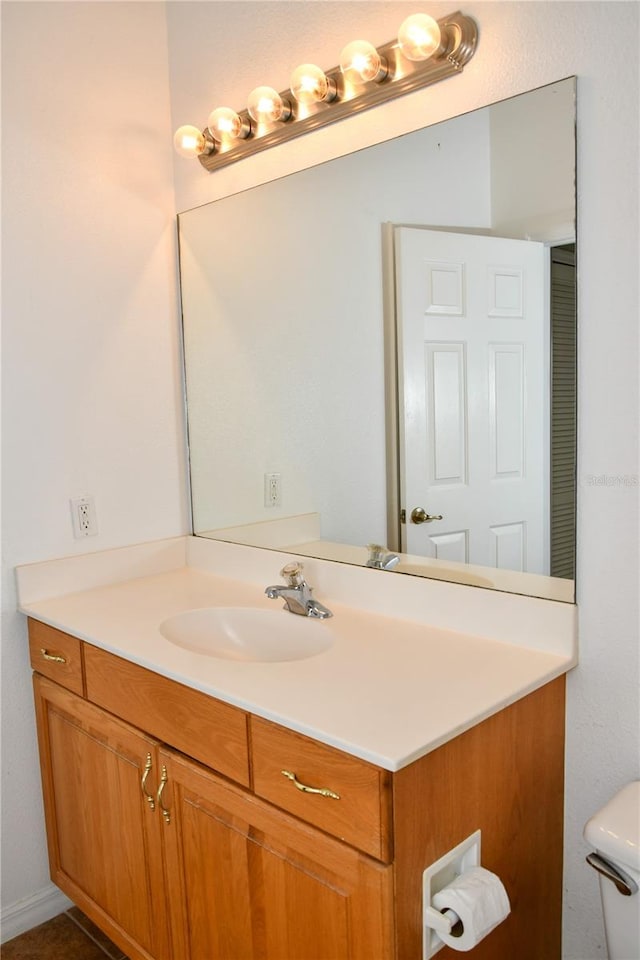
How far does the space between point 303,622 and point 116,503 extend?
2.38 ft

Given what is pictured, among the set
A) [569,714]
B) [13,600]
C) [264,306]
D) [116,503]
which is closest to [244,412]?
[264,306]

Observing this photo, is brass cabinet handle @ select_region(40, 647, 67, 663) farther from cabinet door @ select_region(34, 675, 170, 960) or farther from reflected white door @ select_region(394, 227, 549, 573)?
reflected white door @ select_region(394, 227, 549, 573)

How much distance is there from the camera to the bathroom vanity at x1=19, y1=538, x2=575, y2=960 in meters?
1.08

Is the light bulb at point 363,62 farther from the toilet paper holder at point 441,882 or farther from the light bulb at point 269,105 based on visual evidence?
the toilet paper holder at point 441,882

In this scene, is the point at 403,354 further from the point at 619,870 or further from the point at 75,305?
the point at 619,870

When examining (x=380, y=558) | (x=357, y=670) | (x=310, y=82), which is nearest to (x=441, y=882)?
(x=357, y=670)

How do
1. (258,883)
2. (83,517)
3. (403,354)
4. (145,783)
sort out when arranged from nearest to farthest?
(258,883) → (145,783) → (403,354) → (83,517)

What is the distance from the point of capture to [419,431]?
1.59 m

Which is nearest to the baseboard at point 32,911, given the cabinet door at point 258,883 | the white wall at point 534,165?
the cabinet door at point 258,883

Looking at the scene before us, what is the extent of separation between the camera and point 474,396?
1477 mm

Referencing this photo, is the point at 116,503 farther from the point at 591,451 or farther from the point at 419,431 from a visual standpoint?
the point at 591,451

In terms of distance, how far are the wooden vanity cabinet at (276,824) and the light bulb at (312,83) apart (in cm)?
134

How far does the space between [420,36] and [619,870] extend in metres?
1.53

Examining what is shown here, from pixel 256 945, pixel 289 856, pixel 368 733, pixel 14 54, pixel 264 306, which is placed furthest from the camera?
pixel 264 306
